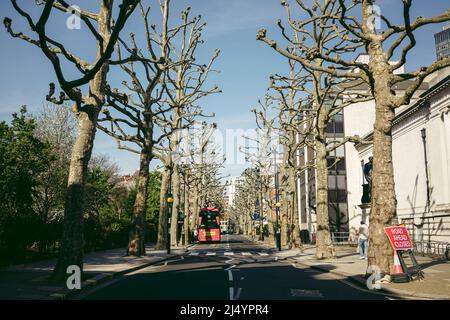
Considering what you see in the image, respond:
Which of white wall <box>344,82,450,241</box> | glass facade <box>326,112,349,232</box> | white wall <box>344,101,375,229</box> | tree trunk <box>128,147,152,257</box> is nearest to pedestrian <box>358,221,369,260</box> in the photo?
white wall <box>344,82,450,241</box>

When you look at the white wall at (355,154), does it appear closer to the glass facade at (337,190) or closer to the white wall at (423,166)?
the glass facade at (337,190)

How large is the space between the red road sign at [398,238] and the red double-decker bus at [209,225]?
35771 millimetres

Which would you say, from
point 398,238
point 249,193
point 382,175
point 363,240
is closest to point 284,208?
point 363,240

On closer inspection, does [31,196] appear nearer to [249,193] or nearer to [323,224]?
[323,224]

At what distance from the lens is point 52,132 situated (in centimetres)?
3531

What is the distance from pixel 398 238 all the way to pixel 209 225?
3643cm

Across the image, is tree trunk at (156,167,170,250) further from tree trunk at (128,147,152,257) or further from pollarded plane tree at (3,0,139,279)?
pollarded plane tree at (3,0,139,279)

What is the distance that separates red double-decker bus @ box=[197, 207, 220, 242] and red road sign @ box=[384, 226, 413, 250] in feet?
117

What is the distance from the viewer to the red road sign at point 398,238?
1177cm

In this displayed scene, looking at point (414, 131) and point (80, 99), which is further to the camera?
point (414, 131)
